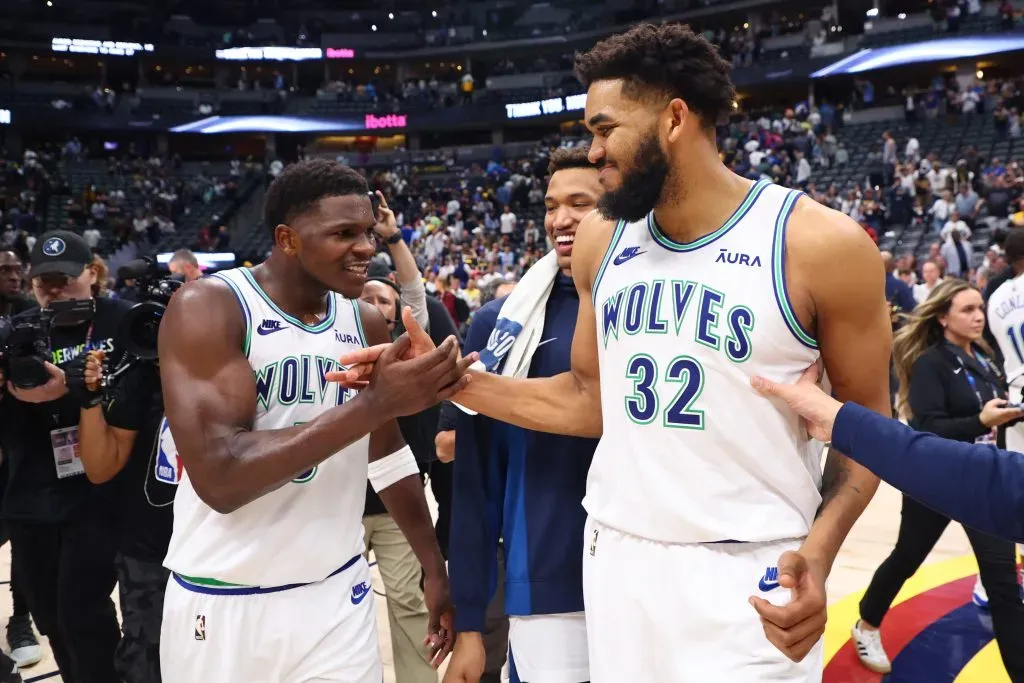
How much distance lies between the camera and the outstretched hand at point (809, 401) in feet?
5.16

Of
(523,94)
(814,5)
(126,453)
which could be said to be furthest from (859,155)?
(126,453)

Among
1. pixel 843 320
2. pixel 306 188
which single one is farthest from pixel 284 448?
pixel 843 320

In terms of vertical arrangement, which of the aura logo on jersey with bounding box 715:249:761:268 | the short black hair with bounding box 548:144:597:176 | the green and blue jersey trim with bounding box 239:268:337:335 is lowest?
the green and blue jersey trim with bounding box 239:268:337:335

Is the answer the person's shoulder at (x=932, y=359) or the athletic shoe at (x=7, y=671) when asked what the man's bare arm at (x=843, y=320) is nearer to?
the athletic shoe at (x=7, y=671)

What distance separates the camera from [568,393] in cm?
209

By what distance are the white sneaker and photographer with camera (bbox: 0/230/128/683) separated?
3123mm

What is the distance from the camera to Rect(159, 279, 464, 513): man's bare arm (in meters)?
1.85

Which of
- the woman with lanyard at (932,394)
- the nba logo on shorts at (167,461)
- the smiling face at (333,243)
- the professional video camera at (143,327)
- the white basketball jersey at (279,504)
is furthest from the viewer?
the woman with lanyard at (932,394)

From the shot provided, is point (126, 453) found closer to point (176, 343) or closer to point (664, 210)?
point (176, 343)

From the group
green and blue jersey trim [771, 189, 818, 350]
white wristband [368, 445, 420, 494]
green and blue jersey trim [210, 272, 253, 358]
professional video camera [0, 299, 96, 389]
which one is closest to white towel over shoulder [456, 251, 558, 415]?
white wristband [368, 445, 420, 494]

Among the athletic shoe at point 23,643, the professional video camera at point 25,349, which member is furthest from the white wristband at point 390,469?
the athletic shoe at point 23,643

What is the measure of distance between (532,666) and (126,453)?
5.64ft

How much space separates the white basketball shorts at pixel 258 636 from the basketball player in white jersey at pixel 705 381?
60 centimetres

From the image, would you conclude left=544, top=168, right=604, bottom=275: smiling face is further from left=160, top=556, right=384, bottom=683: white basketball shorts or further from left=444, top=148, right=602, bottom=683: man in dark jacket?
left=160, top=556, right=384, bottom=683: white basketball shorts
